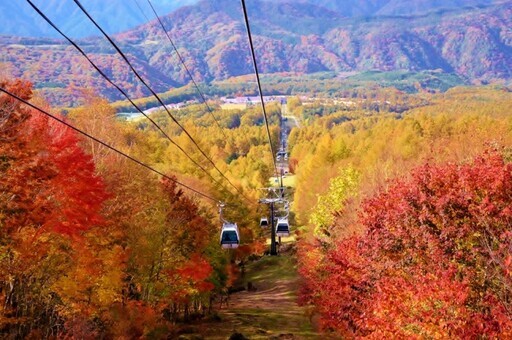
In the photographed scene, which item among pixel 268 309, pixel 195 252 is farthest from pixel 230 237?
pixel 268 309

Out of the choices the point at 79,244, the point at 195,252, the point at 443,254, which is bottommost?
the point at 443,254

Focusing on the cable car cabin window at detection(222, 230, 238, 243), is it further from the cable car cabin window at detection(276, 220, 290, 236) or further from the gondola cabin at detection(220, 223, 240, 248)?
the cable car cabin window at detection(276, 220, 290, 236)

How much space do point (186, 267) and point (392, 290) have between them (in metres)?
17.9

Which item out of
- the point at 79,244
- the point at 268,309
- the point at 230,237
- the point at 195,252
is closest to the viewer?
the point at 79,244

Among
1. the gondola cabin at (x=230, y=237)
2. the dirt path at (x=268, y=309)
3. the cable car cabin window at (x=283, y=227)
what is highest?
the cable car cabin window at (x=283, y=227)

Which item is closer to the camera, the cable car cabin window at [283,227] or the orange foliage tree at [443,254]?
the orange foliage tree at [443,254]

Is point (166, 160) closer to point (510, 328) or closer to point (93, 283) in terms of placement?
point (93, 283)

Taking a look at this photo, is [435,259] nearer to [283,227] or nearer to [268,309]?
[283,227]

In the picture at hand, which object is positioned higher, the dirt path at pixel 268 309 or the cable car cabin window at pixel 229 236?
the cable car cabin window at pixel 229 236

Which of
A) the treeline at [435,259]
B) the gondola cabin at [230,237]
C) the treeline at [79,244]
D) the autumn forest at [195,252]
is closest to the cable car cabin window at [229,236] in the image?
the gondola cabin at [230,237]

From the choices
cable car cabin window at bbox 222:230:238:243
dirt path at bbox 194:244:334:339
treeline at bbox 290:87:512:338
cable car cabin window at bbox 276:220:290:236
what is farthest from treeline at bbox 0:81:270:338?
cable car cabin window at bbox 276:220:290:236

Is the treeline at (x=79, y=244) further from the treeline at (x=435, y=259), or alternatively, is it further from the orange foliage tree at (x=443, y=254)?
the orange foliage tree at (x=443, y=254)

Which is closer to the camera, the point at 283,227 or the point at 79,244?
the point at 79,244

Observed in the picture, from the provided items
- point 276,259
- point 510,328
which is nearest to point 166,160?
point 276,259
